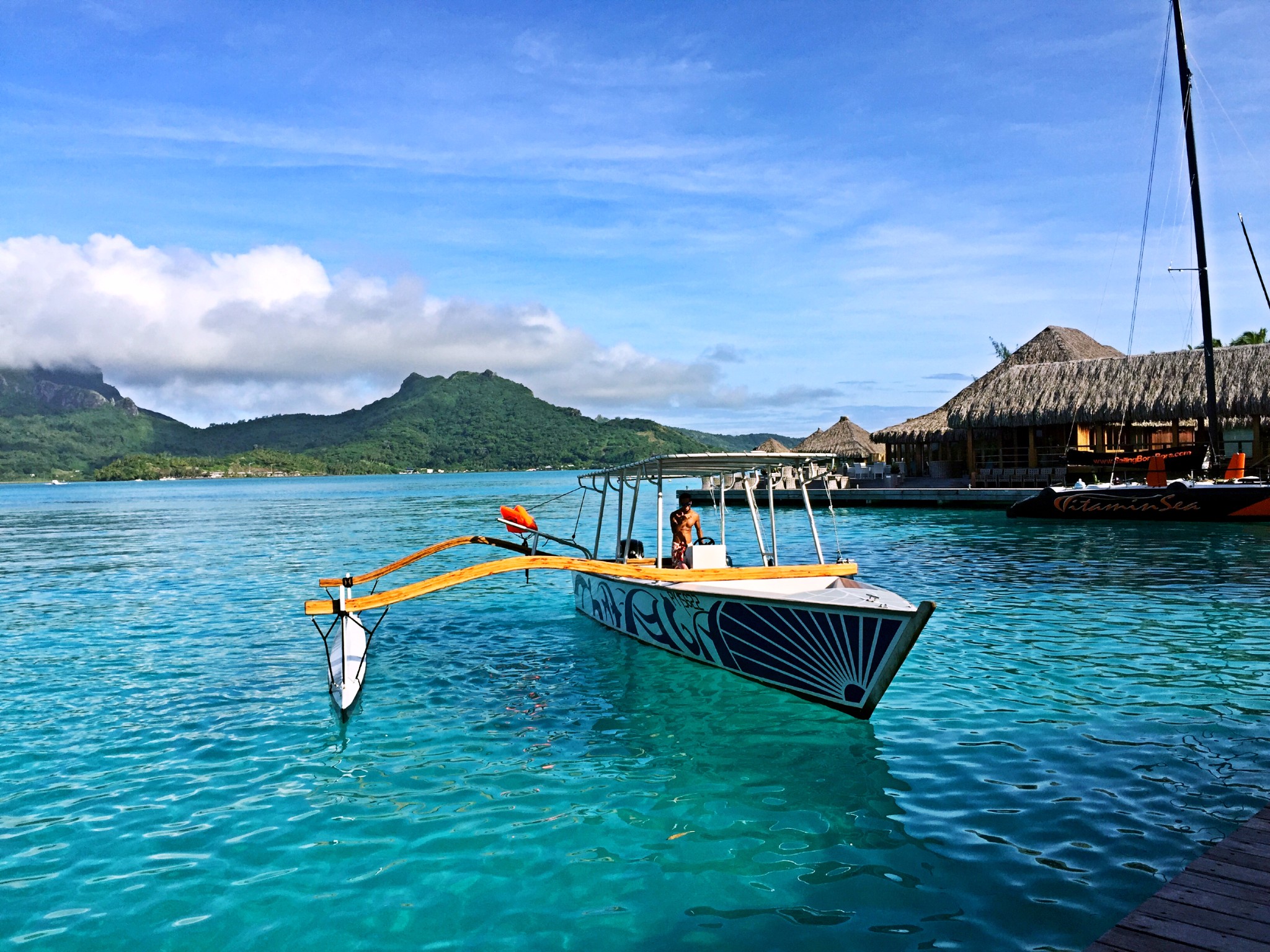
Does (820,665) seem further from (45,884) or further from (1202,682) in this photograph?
(45,884)

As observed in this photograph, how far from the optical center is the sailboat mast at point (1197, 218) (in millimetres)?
26281

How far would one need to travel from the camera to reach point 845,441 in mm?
50969

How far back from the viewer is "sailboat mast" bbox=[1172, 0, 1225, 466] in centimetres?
2628

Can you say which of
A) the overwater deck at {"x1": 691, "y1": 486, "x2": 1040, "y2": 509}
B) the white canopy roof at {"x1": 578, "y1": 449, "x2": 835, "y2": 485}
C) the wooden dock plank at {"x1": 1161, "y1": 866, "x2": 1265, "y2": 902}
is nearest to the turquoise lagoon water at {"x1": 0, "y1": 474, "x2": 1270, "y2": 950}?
the wooden dock plank at {"x1": 1161, "y1": 866, "x2": 1265, "y2": 902}

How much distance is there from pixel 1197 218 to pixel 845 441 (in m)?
25.4

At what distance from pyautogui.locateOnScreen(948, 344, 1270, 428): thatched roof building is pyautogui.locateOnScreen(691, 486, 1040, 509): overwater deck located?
10.7 feet

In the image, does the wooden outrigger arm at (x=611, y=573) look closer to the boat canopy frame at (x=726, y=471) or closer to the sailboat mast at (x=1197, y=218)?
the boat canopy frame at (x=726, y=471)

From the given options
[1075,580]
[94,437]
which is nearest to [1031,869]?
[1075,580]

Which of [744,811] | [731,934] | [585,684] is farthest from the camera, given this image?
[585,684]

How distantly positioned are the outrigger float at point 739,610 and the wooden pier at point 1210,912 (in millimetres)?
2987

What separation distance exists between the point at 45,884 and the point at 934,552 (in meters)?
19.7

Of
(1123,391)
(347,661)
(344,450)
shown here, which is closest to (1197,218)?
(1123,391)

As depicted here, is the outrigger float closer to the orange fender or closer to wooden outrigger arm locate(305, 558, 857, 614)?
wooden outrigger arm locate(305, 558, 857, 614)

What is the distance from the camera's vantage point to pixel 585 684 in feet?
32.8
